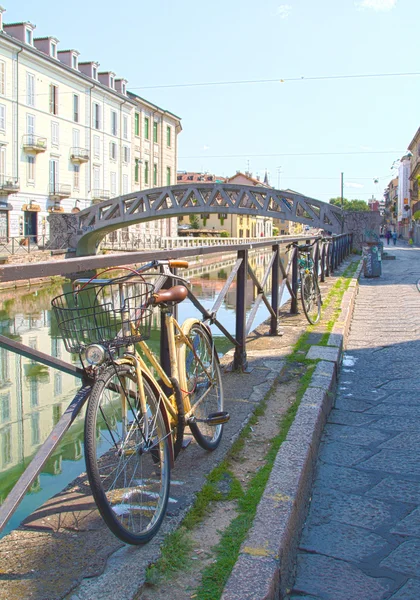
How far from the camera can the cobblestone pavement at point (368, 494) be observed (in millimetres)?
2145

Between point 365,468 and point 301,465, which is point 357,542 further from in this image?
point 365,468

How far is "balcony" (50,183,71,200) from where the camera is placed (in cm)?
3753

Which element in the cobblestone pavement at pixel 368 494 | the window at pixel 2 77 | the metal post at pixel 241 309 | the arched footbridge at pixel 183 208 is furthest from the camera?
the arched footbridge at pixel 183 208

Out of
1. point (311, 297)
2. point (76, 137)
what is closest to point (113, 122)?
point (76, 137)

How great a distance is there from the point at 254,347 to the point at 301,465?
9.30 ft

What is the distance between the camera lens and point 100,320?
6.99 feet

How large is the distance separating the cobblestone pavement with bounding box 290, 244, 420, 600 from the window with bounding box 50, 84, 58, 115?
1397 inches

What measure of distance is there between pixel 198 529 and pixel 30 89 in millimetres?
36326

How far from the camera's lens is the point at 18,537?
82.2 inches

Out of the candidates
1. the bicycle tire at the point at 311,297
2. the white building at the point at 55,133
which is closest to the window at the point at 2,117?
the white building at the point at 55,133

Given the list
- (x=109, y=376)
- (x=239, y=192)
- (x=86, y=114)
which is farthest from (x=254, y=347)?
(x=86, y=114)

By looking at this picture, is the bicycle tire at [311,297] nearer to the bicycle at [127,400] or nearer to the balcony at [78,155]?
the bicycle at [127,400]

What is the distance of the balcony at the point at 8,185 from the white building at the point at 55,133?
0.05 m

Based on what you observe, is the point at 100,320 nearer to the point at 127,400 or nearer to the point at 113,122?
the point at 127,400
